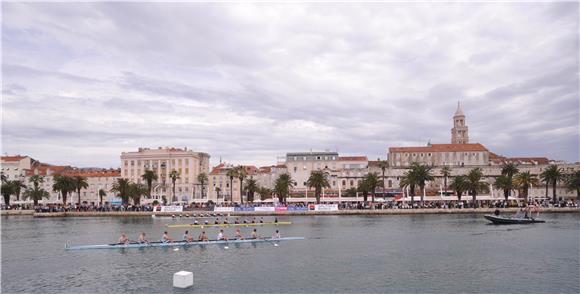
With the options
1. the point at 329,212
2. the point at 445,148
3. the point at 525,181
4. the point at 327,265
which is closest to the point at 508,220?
the point at 329,212

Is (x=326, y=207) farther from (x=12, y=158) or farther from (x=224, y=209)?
(x=12, y=158)

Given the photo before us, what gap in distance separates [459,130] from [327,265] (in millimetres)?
154878

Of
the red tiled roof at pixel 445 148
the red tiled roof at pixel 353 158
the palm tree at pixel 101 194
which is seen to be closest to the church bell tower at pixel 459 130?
the red tiled roof at pixel 445 148

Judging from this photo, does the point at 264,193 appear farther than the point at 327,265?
Yes

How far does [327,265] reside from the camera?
39562 mm

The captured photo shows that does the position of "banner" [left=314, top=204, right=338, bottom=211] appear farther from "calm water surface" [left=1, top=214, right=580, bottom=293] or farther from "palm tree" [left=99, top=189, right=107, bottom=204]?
"palm tree" [left=99, top=189, right=107, bottom=204]

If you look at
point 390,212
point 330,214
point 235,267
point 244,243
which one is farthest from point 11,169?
point 235,267

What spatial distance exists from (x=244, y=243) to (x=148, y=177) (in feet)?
270

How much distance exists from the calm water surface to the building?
10059cm

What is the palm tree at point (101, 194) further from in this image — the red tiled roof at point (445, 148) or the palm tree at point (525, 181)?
the palm tree at point (525, 181)

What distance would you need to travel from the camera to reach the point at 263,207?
337 ft

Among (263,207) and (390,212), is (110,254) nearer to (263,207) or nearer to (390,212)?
(263,207)

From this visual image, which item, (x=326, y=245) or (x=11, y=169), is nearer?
(x=326, y=245)

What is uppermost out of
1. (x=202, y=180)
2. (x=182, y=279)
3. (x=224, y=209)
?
(x=202, y=180)
